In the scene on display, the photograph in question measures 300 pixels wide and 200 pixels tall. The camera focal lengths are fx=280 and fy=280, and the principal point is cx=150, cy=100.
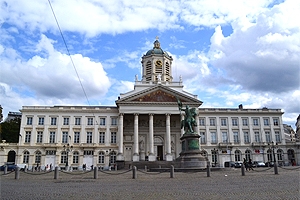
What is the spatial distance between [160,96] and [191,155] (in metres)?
27.1

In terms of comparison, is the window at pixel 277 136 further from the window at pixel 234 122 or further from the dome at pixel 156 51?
the dome at pixel 156 51

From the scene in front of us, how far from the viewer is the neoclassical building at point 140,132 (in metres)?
52.8

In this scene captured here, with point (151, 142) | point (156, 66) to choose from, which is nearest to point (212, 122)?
point (151, 142)

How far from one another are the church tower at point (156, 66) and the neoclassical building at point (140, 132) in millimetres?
4473

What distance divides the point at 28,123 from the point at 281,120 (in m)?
52.4

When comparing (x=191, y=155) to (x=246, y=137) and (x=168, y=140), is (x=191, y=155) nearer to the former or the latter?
(x=168, y=140)

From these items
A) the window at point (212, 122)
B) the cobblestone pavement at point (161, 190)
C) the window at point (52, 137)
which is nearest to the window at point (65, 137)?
the window at point (52, 137)

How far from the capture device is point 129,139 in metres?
55.7

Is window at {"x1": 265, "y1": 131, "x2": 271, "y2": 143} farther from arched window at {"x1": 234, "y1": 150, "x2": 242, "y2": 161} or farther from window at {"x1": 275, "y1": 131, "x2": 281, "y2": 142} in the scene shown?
arched window at {"x1": 234, "y1": 150, "x2": 242, "y2": 161}

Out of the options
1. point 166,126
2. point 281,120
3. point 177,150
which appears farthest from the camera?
point 281,120

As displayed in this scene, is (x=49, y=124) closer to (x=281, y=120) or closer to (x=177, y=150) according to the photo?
(x=177, y=150)

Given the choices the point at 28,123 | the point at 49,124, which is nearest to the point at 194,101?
the point at 49,124

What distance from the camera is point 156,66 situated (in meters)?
63.4

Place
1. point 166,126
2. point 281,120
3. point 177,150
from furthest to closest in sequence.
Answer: point 281,120 < point 177,150 < point 166,126
